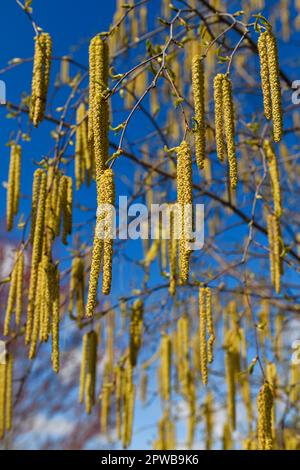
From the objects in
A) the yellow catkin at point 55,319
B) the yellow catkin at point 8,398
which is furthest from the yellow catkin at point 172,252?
the yellow catkin at point 8,398

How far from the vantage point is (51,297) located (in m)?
2.09

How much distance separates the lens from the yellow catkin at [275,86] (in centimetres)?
149

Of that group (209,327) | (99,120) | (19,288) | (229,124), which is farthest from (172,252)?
(99,120)

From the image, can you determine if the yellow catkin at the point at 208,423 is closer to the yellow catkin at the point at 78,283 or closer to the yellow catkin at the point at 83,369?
the yellow catkin at the point at 83,369

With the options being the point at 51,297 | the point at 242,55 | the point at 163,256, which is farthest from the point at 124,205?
the point at 242,55

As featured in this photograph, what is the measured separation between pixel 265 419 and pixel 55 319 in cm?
82

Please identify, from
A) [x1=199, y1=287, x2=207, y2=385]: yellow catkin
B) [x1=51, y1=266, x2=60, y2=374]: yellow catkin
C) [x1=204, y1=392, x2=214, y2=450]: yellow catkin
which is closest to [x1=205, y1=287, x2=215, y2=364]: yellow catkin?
[x1=199, y1=287, x2=207, y2=385]: yellow catkin

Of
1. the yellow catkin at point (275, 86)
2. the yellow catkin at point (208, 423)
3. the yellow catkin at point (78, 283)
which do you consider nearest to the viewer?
the yellow catkin at point (275, 86)

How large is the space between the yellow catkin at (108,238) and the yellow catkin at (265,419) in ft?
3.44

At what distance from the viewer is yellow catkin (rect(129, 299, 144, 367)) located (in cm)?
289

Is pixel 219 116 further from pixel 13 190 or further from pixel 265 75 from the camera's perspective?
pixel 13 190

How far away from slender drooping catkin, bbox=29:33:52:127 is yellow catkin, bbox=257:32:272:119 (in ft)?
2.43

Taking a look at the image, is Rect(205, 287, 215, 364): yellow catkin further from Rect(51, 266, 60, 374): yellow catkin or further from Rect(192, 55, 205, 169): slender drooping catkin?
Rect(192, 55, 205, 169): slender drooping catkin
